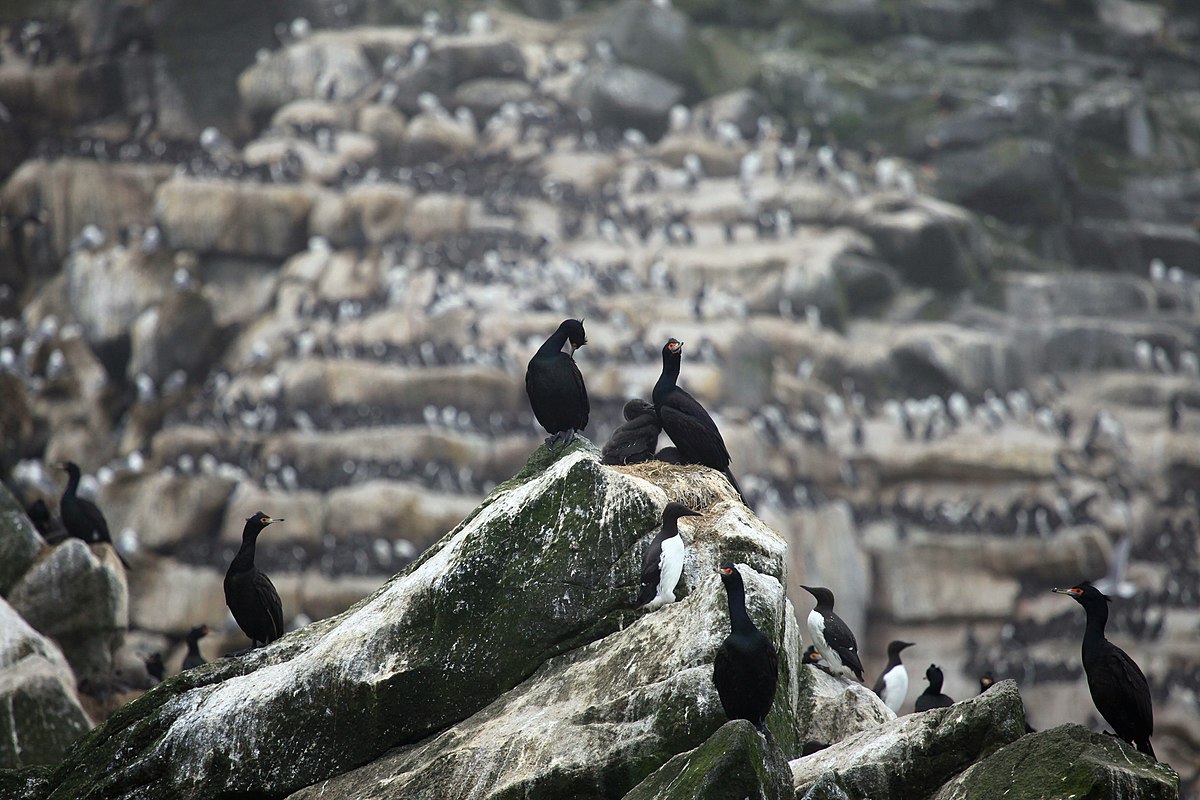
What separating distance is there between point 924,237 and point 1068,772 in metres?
33.8

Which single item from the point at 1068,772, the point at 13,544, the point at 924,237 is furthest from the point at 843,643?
the point at 924,237

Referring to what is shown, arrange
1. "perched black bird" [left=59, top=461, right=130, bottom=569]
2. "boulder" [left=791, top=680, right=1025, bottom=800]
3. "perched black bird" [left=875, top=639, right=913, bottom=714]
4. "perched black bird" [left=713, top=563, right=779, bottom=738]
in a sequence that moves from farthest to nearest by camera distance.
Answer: "perched black bird" [left=59, top=461, right=130, bottom=569] → "perched black bird" [left=875, top=639, right=913, bottom=714] → "boulder" [left=791, top=680, right=1025, bottom=800] → "perched black bird" [left=713, top=563, right=779, bottom=738]

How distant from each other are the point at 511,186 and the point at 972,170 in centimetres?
1526

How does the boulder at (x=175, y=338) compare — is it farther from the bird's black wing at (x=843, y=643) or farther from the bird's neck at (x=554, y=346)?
the bird's black wing at (x=843, y=643)

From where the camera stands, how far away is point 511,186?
4012cm

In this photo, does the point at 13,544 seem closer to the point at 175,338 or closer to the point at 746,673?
the point at 746,673

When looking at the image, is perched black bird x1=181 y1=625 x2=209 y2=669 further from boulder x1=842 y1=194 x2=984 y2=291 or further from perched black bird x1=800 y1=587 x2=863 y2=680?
boulder x1=842 y1=194 x2=984 y2=291

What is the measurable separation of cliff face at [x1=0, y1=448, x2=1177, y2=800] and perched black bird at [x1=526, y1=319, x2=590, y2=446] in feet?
1.88

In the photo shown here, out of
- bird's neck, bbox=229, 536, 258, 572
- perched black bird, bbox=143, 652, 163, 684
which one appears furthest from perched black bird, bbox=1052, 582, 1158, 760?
perched black bird, bbox=143, 652, 163, 684

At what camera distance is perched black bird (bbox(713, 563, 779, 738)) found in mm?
6293

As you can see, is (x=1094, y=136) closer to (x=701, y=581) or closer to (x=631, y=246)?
(x=631, y=246)

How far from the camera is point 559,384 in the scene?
8.49 m

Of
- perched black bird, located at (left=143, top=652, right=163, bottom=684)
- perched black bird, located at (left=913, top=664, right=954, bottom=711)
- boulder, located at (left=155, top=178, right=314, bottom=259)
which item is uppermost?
perched black bird, located at (left=913, top=664, right=954, bottom=711)

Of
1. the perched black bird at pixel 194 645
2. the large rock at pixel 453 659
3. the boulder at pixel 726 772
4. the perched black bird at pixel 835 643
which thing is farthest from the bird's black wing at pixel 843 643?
the perched black bird at pixel 194 645
